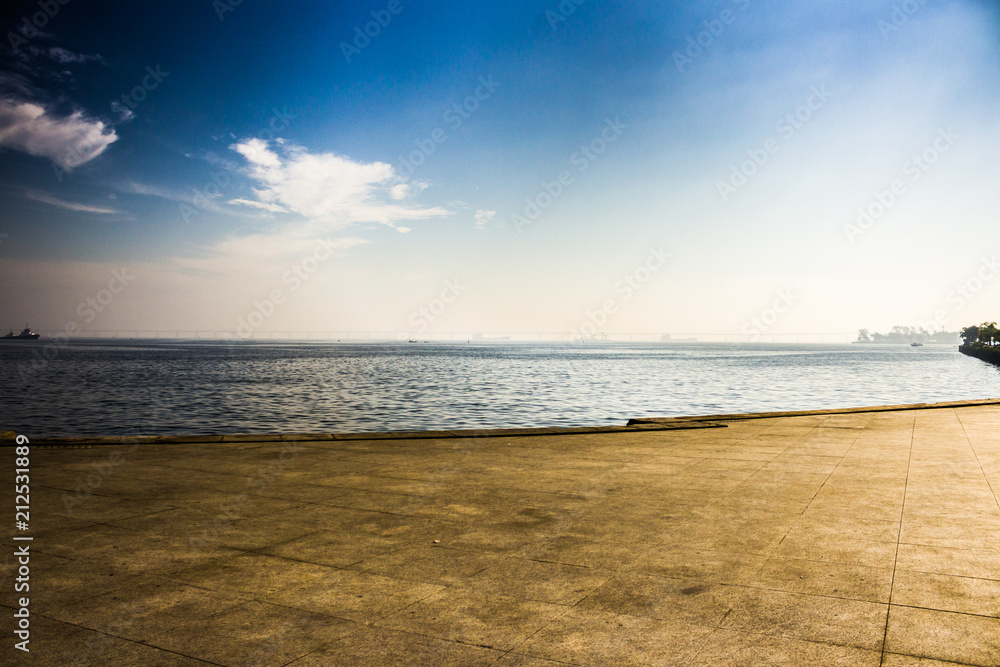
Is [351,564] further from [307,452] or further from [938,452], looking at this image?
[938,452]

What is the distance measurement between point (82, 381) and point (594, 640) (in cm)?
6323

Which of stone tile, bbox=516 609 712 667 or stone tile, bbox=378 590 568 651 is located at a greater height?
stone tile, bbox=516 609 712 667

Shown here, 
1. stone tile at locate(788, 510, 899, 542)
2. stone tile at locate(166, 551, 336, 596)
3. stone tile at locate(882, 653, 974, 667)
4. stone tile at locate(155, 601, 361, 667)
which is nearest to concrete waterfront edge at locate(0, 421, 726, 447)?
stone tile at locate(788, 510, 899, 542)

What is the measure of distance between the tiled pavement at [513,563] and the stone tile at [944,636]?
16mm

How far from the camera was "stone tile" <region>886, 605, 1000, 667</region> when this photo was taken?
349 centimetres

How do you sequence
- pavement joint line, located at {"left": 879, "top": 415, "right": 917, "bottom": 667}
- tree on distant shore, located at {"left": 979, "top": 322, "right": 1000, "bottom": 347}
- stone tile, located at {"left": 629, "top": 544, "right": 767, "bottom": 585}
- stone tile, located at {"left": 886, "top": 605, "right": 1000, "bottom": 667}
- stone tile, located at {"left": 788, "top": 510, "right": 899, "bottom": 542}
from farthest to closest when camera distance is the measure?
tree on distant shore, located at {"left": 979, "top": 322, "right": 1000, "bottom": 347} < stone tile, located at {"left": 788, "top": 510, "right": 899, "bottom": 542} < stone tile, located at {"left": 629, "top": 544, "right": 767, "bottom": 585} < pavement joint line, located at {"left": 879, "top": 415, "right": 917, "bottom": 667} < stone tile, located at {"left": 886, "top": 605, "right": 1000, "bottom": 667}

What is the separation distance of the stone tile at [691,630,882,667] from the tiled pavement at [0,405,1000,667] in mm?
14

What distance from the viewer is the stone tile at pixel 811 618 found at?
3.76m

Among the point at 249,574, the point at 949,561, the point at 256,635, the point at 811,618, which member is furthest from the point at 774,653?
the point at 249,574

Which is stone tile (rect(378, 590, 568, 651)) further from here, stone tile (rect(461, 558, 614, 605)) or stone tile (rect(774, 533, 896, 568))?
stone tile (rect(774, 533, 896, 568))

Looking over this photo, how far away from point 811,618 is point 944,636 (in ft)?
2.35

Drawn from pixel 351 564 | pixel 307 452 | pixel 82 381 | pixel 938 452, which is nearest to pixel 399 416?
pixel 307 452

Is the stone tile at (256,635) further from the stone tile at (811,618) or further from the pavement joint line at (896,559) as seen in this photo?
the pavement joint line at (896,559)

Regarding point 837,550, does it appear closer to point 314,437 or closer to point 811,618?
point 811,618
